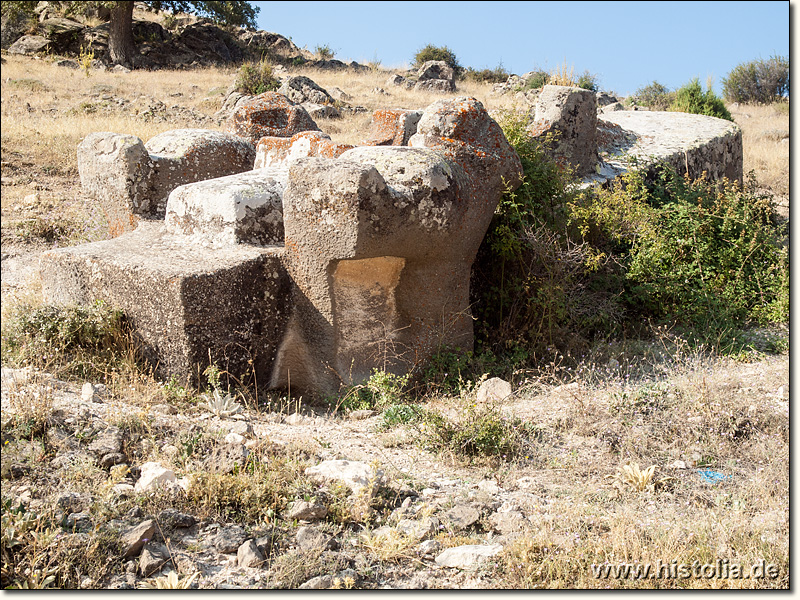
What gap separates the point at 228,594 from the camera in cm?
285

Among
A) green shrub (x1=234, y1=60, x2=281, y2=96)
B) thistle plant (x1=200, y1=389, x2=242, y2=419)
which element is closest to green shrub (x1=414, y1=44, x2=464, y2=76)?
green shrub (x1=234, y1=60, x2=281, y2=96)

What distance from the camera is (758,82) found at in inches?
908

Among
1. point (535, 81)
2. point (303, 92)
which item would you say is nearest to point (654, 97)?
point (535, 81)

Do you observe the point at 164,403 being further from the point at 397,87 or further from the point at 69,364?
the point at 397,87

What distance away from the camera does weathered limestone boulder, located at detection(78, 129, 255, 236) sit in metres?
6.51

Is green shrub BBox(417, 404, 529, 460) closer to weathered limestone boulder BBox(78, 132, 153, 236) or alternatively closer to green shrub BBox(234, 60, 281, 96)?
weathered limestone boulder BBox(78, 132, 153, 236)

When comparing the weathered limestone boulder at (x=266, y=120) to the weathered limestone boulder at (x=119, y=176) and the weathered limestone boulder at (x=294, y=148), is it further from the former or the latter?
the weathered limestone boulder at (x=119, y=176)

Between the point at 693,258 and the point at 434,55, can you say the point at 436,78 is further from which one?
the point at 693,258

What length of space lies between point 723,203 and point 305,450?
5883mm

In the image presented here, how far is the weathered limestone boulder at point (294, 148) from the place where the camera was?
652cm

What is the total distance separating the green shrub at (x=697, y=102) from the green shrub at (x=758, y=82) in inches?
406

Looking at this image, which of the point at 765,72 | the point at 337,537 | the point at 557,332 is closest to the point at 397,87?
the point at 765,72

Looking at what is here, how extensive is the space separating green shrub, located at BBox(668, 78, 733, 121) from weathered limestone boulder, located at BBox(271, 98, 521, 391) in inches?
351

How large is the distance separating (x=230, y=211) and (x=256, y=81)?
14031 millimetres
